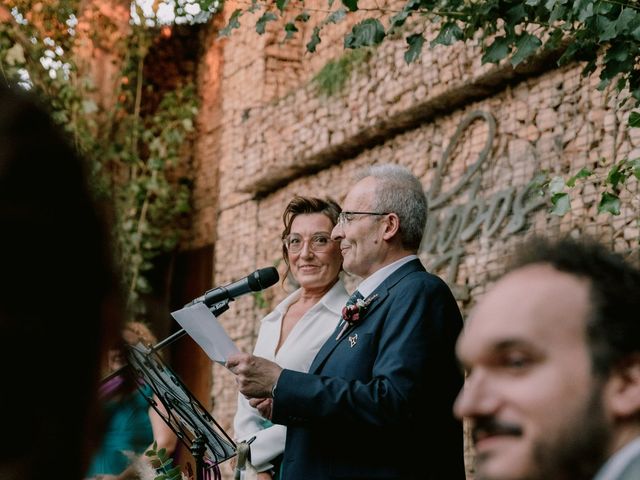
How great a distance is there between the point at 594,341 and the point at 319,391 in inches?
66.1

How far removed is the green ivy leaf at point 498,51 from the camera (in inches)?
122

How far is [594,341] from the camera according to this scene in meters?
1.06

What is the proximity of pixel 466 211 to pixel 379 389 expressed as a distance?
8.92 ft

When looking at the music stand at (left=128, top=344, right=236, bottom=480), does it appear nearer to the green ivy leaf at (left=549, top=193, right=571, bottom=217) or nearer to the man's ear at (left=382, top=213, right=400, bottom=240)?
the man's ear at (left=382, top=213, right=400, bottom=240)

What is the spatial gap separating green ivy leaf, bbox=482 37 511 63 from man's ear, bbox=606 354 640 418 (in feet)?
7.05

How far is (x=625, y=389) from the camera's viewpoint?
3.45 ft

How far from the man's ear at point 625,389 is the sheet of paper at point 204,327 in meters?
1.95

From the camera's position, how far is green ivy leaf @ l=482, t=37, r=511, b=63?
3.09 meters

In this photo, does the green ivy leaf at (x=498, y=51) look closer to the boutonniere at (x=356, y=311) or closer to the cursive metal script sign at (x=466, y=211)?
the boutonniere at (x=356, y=311)

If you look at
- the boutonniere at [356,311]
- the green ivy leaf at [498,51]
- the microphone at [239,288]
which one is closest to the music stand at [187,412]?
the microphone at [239,288]

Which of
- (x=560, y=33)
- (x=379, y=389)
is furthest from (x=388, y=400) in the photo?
(x=560, y=33)

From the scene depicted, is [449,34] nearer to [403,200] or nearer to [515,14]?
[515,14]

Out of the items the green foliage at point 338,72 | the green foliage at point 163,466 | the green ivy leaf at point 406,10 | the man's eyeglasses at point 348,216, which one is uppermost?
the green foliage at point 338,72

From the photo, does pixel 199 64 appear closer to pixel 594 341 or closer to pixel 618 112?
pixel 618 112
